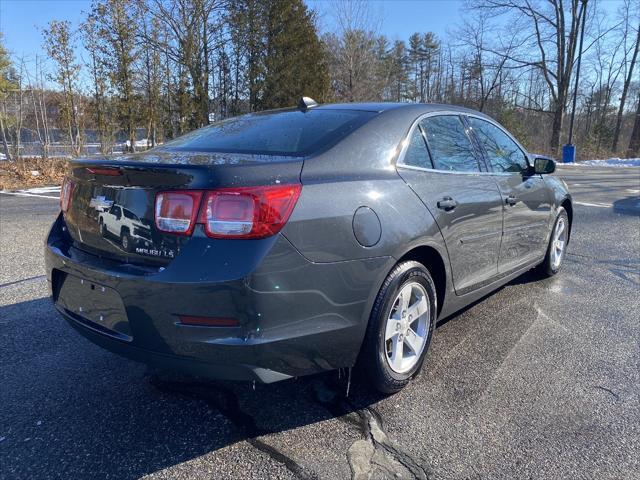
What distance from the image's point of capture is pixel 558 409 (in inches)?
98.4

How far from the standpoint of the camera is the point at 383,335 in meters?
2.45

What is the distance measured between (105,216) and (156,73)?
16.2m

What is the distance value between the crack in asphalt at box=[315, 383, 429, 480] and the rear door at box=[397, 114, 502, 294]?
1.05m

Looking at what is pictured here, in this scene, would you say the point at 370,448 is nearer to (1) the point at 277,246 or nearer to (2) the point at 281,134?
(1) the point at 277,246

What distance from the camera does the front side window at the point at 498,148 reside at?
3.62m

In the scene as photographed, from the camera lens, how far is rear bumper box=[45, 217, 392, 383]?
76.9 inches

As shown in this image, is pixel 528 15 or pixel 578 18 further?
pixel 528 15

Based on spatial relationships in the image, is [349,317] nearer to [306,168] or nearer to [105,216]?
[306,168]

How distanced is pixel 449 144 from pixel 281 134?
1.17m

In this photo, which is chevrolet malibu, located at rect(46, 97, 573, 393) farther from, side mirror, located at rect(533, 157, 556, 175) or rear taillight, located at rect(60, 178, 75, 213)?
side mirror, located at rect(533, 157, 556, 175)

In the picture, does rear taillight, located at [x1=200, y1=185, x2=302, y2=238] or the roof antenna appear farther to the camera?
the roof antenna

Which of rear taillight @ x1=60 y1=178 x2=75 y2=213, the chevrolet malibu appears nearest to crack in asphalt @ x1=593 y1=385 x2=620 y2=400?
the chevrolet malibu

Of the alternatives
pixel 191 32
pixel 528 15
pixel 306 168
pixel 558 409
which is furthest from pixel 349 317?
pixel 528 15

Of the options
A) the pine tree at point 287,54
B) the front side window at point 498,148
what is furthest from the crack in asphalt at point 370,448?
the pine tree at point 287,54
